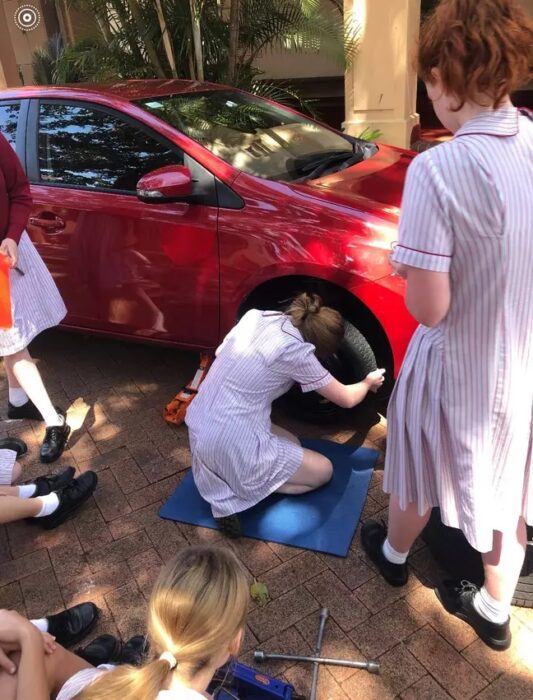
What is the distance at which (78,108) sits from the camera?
3.47 m

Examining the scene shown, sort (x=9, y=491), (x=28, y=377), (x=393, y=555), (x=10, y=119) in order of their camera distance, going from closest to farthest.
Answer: (x=393, y=555)
(x=9, y=491)
(x=28, y=377)
(x=10, y=119)

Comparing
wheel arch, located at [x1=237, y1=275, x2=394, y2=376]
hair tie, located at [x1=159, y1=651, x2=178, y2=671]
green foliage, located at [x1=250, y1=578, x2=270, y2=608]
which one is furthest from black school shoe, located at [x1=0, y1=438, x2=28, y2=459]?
hair tie, located at [x1=159, y1=651, x2=178, y2=671]

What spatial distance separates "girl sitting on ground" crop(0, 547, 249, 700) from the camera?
1194 millimetres

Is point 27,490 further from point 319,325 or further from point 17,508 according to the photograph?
point 319,325

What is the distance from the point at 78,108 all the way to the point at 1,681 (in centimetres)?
295

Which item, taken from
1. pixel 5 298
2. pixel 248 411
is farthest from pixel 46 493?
pixel 248 411

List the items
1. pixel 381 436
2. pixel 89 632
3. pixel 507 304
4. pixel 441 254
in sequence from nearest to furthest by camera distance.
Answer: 1. pixel 441 254
2. pixel 507 304
3. pixel 89 632
4. pixel 381 436

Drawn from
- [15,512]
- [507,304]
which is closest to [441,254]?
[507,304]

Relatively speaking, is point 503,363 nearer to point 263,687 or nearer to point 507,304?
point 507,304

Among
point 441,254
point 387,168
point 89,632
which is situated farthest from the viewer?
point 387,168

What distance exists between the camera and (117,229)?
328 centimetres

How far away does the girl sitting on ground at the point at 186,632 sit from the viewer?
119 centimetres

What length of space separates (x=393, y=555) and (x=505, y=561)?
1.56 ft

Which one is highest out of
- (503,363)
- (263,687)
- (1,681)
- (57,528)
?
(503,363)
